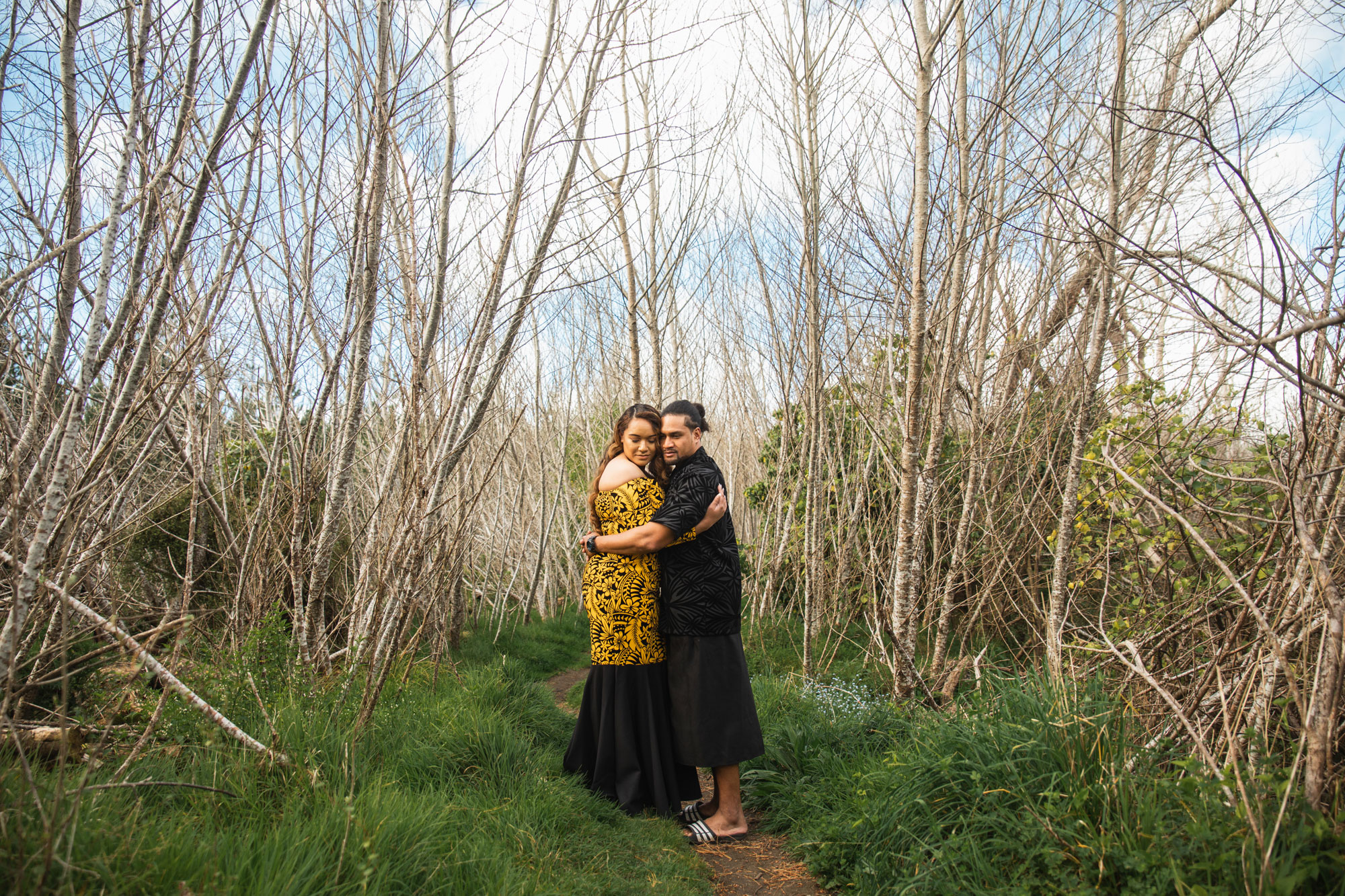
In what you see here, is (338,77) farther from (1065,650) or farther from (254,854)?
(1065,650)

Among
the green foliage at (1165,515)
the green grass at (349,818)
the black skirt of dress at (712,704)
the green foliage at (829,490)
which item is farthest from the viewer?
the green foliage at (829,490)

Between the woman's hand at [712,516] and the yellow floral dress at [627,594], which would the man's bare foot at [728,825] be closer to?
the yellow floral dress at [627,594]

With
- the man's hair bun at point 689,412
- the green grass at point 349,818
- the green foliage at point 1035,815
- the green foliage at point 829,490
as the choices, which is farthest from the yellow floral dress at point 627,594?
the green foliage at point 829,490

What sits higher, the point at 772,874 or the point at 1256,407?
the point at 1256,407

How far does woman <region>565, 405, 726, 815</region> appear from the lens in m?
3.11

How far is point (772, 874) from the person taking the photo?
2807 millimetres

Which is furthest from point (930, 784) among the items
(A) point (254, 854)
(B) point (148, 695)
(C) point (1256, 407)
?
(B) point (148, 695)

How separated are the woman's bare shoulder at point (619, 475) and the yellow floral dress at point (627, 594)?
2 centimetres

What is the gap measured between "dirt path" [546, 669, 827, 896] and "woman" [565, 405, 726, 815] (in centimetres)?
28

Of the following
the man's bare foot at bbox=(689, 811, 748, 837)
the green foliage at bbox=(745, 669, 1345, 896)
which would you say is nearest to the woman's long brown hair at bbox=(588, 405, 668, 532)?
the man's bare foot at bbox=(689, 811, 748, 837)

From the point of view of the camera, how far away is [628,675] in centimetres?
316

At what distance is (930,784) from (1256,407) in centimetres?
234

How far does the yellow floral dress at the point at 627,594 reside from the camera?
3172mm

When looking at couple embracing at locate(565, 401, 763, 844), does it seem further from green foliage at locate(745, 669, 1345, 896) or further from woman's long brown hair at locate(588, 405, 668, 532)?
green foliage at locate(745, 669, 1345, 896)
